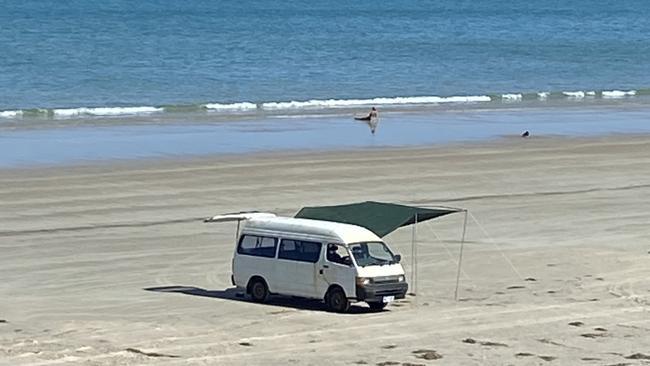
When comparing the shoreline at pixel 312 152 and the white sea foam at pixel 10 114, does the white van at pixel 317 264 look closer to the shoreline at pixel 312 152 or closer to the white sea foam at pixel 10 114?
the shoreline at pixel 312 152

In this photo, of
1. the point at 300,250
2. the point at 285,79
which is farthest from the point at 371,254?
the point at 285,79

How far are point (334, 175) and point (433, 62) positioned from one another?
180ft

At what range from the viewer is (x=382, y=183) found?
42.2 metres

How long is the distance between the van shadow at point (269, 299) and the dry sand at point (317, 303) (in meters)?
0.07

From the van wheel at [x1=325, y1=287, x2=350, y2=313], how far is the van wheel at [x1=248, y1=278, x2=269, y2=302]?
4.30 ft

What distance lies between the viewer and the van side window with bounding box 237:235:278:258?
27109 millimetres

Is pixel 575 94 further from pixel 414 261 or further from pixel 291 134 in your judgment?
pixel 414 261

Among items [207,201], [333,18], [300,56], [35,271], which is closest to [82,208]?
[207,201]

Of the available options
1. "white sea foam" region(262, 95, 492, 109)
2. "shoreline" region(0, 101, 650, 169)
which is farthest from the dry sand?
"white sea foam" region(262, 95, 492, 109)

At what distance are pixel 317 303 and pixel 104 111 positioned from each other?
131 ft

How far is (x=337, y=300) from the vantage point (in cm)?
2631

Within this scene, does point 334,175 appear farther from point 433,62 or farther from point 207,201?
point 433,62

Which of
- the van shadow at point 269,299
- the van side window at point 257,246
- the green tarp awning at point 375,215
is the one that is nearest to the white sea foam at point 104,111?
the green tarp awning at point 375,215

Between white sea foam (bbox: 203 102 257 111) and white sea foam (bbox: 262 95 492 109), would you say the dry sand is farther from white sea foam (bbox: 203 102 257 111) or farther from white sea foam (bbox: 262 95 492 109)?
white sea foam (bbox: 262 95 492 109)
